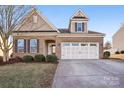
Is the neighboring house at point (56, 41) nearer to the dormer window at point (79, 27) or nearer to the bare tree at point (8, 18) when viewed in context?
the dormer window at point (79, 27)

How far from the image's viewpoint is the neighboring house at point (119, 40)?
157 feet

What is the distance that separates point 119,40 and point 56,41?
2129cm

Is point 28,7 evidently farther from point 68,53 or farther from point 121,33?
point 121,33

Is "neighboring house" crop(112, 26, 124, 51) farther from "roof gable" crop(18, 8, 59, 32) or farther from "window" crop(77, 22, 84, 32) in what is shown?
"roof gable" crop(18, 8, 59, 32)

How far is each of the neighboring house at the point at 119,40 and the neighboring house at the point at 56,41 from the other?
16.6m

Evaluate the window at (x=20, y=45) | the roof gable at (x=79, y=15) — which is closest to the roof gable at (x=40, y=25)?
the window at (x=20, y=45)

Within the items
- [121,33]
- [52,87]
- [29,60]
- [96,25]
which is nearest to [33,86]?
[52,87]

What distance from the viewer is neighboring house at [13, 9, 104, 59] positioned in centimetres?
3111

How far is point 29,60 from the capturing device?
2652 centimetres

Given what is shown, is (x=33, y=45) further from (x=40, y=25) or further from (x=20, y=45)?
(x=40, y=25)

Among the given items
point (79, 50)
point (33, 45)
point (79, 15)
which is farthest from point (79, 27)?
point (33, 45)

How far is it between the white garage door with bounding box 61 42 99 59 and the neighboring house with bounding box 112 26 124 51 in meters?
16.6

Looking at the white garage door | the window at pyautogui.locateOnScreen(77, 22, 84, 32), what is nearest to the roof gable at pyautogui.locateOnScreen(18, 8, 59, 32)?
the white garage door
